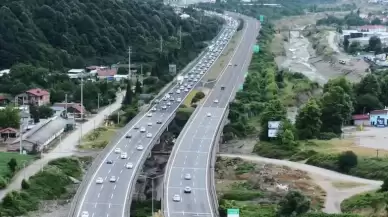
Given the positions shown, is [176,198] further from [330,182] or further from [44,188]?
[330,182]

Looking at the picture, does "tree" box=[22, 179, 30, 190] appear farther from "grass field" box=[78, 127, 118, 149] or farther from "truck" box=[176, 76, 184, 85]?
"truck" box=[176, 76, 184, 85]

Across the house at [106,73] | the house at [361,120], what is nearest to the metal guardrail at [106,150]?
the house at [106,73]

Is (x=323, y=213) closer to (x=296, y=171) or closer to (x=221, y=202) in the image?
(x=221, y=202)

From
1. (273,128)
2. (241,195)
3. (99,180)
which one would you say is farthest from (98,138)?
(241,195)

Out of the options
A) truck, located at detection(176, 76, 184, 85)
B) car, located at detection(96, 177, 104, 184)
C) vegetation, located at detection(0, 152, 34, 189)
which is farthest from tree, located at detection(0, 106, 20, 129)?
truck, located at detection(176, 76, 184, 85)

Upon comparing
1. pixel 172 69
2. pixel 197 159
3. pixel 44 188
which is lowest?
pixel 44 188
